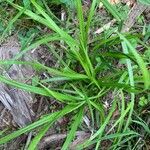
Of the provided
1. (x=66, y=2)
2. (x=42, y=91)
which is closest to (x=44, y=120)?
(x=42, y=91)

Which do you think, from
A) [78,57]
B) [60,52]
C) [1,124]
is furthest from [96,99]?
[1,124]

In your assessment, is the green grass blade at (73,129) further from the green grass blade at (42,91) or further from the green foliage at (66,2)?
the green foliage at (66,2)

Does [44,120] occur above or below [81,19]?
below

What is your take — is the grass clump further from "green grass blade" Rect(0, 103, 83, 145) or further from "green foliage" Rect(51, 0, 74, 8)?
"green foliage" Rect(51, 0, 74, 8)

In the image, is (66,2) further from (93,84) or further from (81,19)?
(93,84)

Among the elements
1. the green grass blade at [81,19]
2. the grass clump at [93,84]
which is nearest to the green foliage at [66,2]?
the grass clump at [93,84]

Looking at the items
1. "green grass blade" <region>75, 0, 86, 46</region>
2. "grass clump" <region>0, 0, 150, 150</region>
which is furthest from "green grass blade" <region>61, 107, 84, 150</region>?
"green grass blade" <region>75, 0, 86, 46</region>

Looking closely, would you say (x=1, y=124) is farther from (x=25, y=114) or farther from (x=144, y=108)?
(x=144, y=108)

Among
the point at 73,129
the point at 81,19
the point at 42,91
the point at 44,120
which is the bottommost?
the point at 73,129
